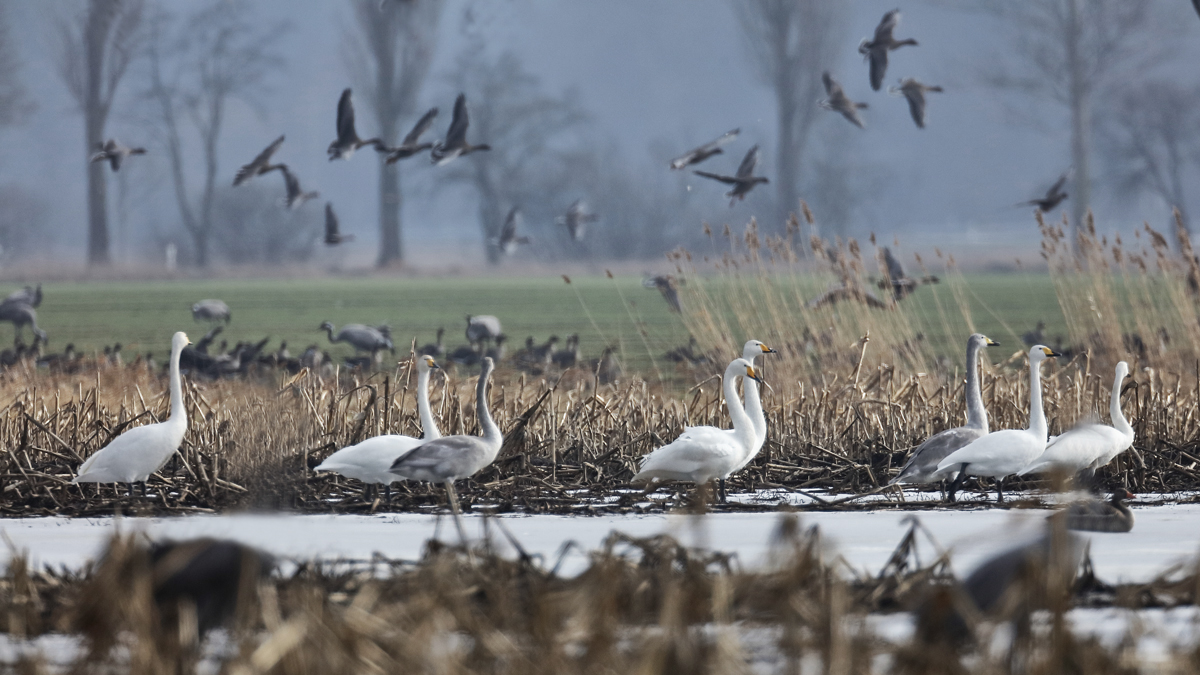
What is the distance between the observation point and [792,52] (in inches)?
2625

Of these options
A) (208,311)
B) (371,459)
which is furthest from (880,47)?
(208,311)

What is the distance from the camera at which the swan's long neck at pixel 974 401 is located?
265 inches

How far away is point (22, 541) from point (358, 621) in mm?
2792

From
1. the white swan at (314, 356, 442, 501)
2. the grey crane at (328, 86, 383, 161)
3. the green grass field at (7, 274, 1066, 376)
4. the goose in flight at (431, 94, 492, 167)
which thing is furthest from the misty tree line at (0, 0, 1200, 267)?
the white swan at (314, 356, 442, 501)

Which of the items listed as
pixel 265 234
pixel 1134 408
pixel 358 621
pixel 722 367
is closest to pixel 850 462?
pixel 1134 408

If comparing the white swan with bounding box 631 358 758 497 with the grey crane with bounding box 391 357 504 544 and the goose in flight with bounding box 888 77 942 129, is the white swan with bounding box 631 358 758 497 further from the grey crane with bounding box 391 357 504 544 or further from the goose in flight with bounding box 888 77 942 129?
the goose in flight with bounding box 888 77 942 129

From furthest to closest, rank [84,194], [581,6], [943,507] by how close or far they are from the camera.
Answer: [581,6] < [84,194] < [943,507]

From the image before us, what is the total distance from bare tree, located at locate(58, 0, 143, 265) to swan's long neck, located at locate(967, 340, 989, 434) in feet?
182

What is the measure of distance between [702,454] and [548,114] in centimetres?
7312

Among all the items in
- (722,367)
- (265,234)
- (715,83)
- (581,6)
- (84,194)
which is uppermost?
(581,6)

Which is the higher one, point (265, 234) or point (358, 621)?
point (265, 234)

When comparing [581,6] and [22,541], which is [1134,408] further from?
[581,6]

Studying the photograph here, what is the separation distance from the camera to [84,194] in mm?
105000

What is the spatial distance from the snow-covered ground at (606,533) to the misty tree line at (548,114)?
50064 mm
